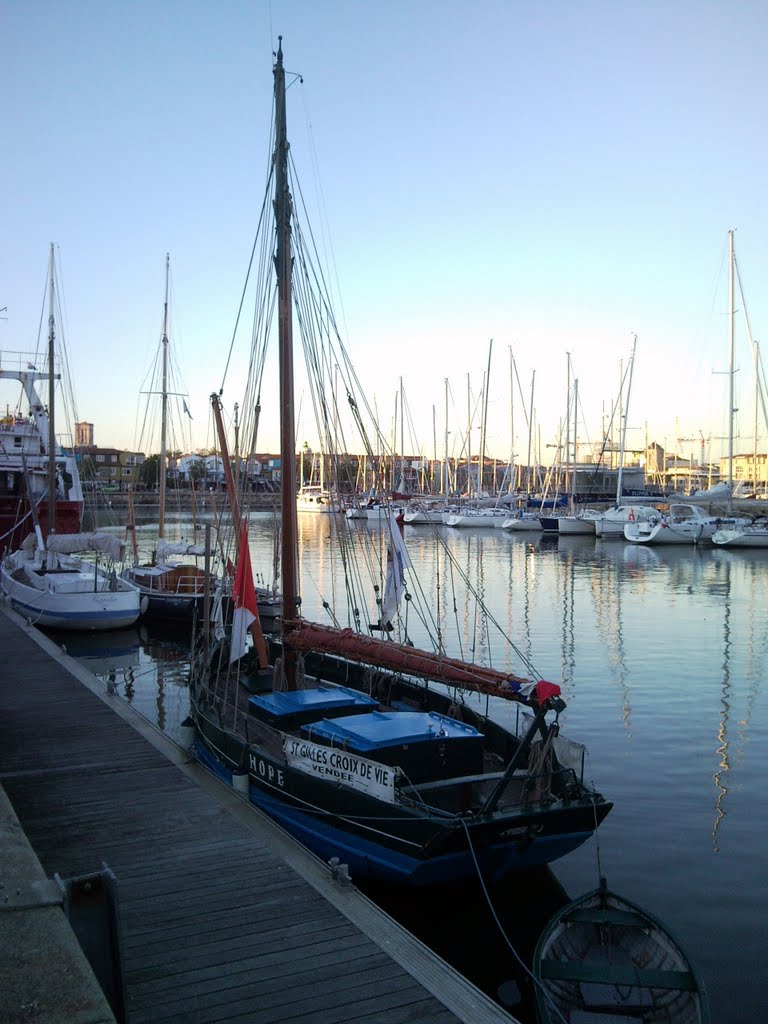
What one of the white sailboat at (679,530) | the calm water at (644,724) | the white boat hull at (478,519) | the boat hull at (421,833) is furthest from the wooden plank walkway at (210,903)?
the white boat hull at (478,519)

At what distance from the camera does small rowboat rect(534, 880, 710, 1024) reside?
8.03 meters

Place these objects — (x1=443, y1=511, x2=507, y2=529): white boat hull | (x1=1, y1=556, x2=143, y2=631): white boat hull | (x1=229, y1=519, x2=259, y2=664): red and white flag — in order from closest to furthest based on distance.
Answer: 1. (x1=229, y1=519, x2=259, y2=664): red and white flag
2. (x1=1, y1=556, x2=143, y2=631): white boat hull
3. (x1=443, y1=511, x2=507, y2=529): white boat hull

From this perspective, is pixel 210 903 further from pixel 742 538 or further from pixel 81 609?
pixel 742 538

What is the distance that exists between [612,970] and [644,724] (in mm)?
13153

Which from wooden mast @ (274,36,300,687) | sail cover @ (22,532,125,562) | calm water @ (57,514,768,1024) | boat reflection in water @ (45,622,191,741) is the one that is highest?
wooden mast @ (274,36,300,687)

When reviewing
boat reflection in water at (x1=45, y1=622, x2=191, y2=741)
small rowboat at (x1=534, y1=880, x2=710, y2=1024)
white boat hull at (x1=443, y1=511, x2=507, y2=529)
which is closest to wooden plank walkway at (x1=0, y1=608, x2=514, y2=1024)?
small rowboat at (x1=534, y1=880, x2=710, y2=1024)

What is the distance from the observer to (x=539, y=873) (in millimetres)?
12961

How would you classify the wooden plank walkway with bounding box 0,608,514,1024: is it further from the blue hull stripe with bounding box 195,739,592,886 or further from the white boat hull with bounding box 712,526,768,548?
the white boat hull with bounding box 712,526,768,548

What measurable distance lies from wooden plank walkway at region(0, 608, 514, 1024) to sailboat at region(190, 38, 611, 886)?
3.26 feet

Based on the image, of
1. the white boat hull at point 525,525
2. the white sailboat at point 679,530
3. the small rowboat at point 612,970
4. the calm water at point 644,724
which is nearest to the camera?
the small rowboat at point 612,970

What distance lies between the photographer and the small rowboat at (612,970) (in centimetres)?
803

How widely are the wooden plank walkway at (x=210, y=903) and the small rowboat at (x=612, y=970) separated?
152 centimetres

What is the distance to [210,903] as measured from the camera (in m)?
8.86

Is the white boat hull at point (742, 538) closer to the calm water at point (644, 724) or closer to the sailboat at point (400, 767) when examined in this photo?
the calm water at point (644, 724)
